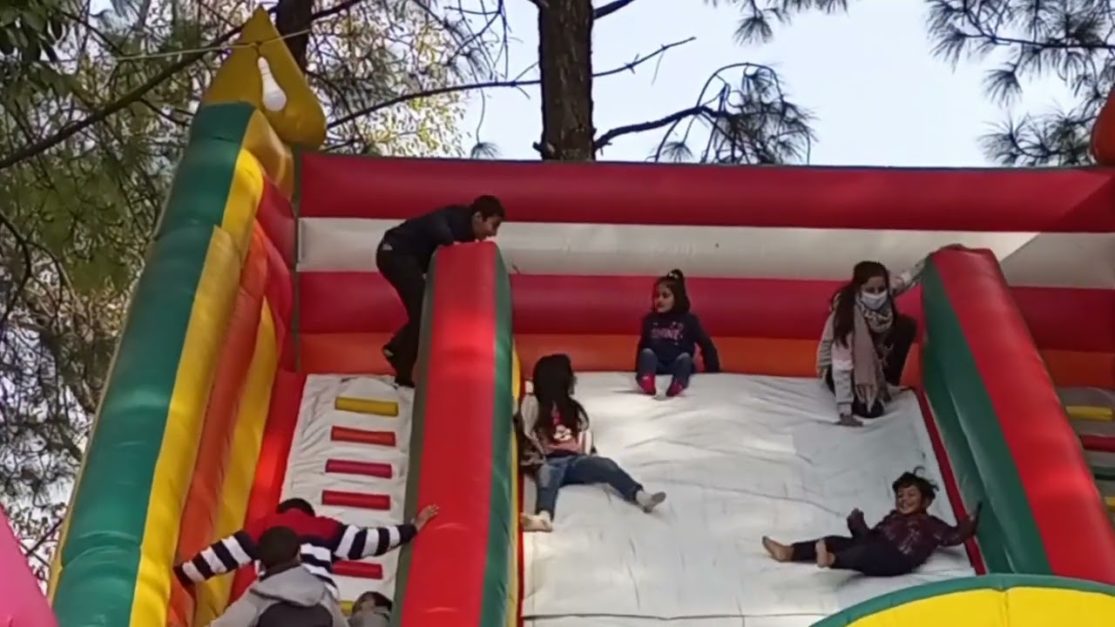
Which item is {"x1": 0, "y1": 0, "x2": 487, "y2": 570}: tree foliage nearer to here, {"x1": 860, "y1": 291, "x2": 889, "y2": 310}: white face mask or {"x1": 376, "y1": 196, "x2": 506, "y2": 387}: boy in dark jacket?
{"x1": 376, "y1": 196, "x2": 506, "y2": 387}: boy in dark jacket

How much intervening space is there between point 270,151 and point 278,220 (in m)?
0.24

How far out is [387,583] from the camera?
4.60 metres

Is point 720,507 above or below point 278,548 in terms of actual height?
above

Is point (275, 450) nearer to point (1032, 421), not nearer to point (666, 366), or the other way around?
point (666, 366)

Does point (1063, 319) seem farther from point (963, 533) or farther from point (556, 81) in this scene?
point (556, 81)

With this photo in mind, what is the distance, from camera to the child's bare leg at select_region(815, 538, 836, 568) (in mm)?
4512

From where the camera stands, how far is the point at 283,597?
369 centimetres

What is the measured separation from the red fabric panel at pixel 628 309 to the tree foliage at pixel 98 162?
1196 millimetres

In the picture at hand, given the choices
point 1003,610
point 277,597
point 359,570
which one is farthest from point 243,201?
point 1003,610

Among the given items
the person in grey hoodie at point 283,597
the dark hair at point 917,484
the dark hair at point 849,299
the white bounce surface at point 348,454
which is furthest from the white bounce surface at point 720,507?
the person in grey hoodie at point 283,597

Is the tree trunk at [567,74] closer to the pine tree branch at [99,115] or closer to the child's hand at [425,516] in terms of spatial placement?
the pine tree branch at [99,115]

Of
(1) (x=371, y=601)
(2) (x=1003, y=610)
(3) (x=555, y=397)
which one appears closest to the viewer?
(2) (x=1003, y=610)

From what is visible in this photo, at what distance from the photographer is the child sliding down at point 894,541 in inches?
176

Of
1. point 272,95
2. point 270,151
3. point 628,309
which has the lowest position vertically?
point 628,309
